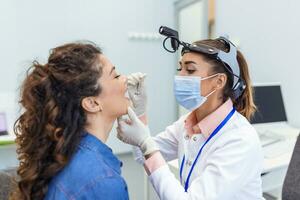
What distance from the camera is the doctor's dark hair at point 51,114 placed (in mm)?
863

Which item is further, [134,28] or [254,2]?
[134,28]

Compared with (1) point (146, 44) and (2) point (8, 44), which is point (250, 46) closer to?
(1) point (146, 44)

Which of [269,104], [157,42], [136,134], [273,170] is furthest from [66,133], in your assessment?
[157,42]

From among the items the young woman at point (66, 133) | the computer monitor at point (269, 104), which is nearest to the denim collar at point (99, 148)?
the young woman at point (66, 133)

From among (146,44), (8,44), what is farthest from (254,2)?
(8,44)

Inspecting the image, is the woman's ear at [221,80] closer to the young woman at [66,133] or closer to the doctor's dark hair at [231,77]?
the doctor's dark hair at [231,77]

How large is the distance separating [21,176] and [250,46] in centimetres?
253

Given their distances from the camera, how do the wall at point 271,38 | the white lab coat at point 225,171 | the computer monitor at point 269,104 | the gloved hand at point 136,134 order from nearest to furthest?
the white lab coat at point 225,171 < the gloved hand at point 136,134 < the computer monitor at point 269,104 < the wall at point 271,38

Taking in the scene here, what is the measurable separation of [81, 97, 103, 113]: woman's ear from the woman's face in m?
0.01

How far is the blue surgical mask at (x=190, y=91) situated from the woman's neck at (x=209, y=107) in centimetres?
2

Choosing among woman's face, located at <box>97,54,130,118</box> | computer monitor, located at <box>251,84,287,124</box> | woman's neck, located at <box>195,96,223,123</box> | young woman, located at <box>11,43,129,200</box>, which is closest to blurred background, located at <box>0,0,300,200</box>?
computer monitor, located at <box>251,84,287,124</box>

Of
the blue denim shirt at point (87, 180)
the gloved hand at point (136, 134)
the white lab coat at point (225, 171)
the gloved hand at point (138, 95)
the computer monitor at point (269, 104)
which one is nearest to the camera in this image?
the blue denim shirt at point (87, 180)

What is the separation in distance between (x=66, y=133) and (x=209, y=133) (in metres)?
0.54

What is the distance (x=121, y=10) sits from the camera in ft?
10.8
